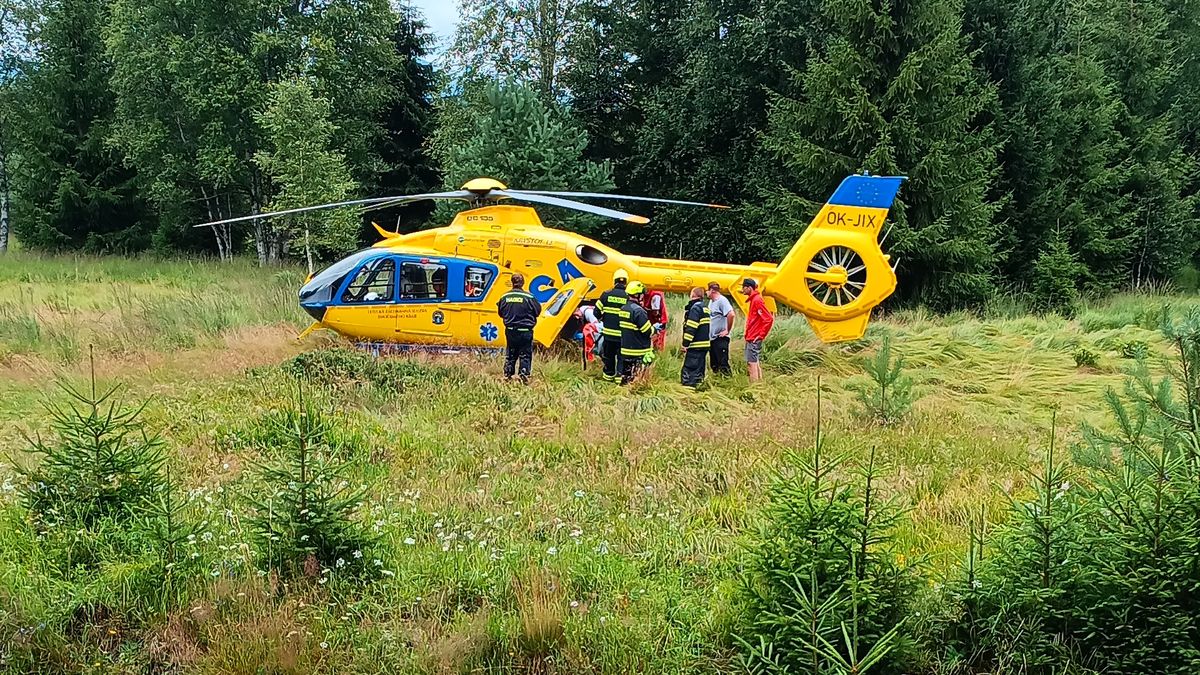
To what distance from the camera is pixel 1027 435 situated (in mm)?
7965

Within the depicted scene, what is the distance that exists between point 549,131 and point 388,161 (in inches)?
438

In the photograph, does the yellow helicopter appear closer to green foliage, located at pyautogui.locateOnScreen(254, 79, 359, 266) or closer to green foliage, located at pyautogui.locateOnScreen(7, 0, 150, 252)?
green foliage, located at pyautogui.locateOnScreen(254, 79, 359, 266)

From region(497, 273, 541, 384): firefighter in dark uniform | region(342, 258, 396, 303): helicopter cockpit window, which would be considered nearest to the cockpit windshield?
region(342, 258, 396, 303): helicopter cockpit window

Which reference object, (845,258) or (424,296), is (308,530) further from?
(845,258)

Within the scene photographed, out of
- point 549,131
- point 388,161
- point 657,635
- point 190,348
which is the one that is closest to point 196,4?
point 388,161

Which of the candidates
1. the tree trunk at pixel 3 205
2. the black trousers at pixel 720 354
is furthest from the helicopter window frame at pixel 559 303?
the tree trunk at pixel 3 205

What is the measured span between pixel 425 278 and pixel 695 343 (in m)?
4.17

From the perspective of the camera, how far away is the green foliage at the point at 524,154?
20906 mm

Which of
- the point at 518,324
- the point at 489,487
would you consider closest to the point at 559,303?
the point at 518,324

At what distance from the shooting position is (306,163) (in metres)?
20.9

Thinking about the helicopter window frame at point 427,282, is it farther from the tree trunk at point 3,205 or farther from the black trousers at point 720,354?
the tree trunk at point 3,205

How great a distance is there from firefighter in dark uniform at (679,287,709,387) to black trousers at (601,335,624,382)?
2.99 feet

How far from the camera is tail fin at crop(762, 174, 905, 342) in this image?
11086 millimetres

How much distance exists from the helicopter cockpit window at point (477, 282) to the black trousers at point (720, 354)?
136 inches
